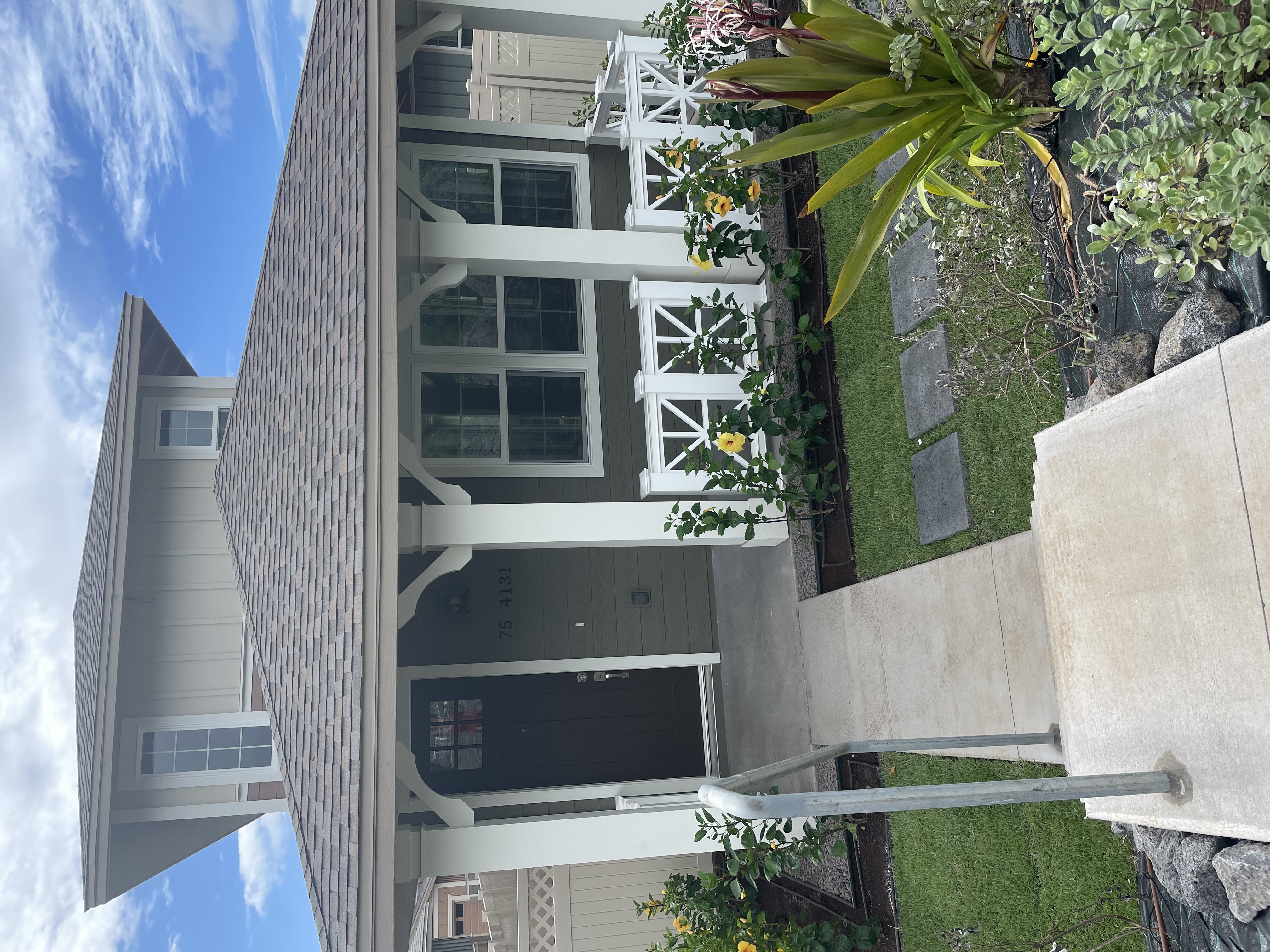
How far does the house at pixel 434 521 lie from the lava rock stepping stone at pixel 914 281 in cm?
153

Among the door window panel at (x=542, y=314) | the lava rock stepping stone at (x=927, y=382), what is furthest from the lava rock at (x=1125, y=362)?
the door window panel at (x=542, y=314)

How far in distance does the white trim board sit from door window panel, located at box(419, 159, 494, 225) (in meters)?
4.80

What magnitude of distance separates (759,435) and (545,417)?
2.93m

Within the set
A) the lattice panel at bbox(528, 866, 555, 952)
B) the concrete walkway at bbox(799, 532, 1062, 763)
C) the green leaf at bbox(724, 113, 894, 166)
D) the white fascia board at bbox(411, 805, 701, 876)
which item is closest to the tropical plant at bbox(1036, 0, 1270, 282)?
the green leaf at bbox(724, 113, 894, 166)

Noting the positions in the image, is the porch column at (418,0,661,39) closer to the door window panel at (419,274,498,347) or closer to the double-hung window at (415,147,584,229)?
the double-hung window at (415,147,584,229)

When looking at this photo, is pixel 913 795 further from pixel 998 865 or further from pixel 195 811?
pixel 195 811

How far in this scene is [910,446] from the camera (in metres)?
5.61

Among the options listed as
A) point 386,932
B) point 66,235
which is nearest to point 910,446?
point 386,932

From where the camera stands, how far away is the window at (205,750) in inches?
359

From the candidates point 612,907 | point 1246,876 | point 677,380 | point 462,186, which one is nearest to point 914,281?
point 677,380

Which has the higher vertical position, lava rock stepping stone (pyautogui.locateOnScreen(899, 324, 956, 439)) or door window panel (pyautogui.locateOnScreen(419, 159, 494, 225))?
door window panel (pyautogui.locateOnScreen(419, 159, 494, 225))

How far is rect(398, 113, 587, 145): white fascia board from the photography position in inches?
329

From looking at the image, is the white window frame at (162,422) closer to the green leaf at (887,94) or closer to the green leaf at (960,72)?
the green leaf at (887,94)

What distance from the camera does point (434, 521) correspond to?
19.5 feet
